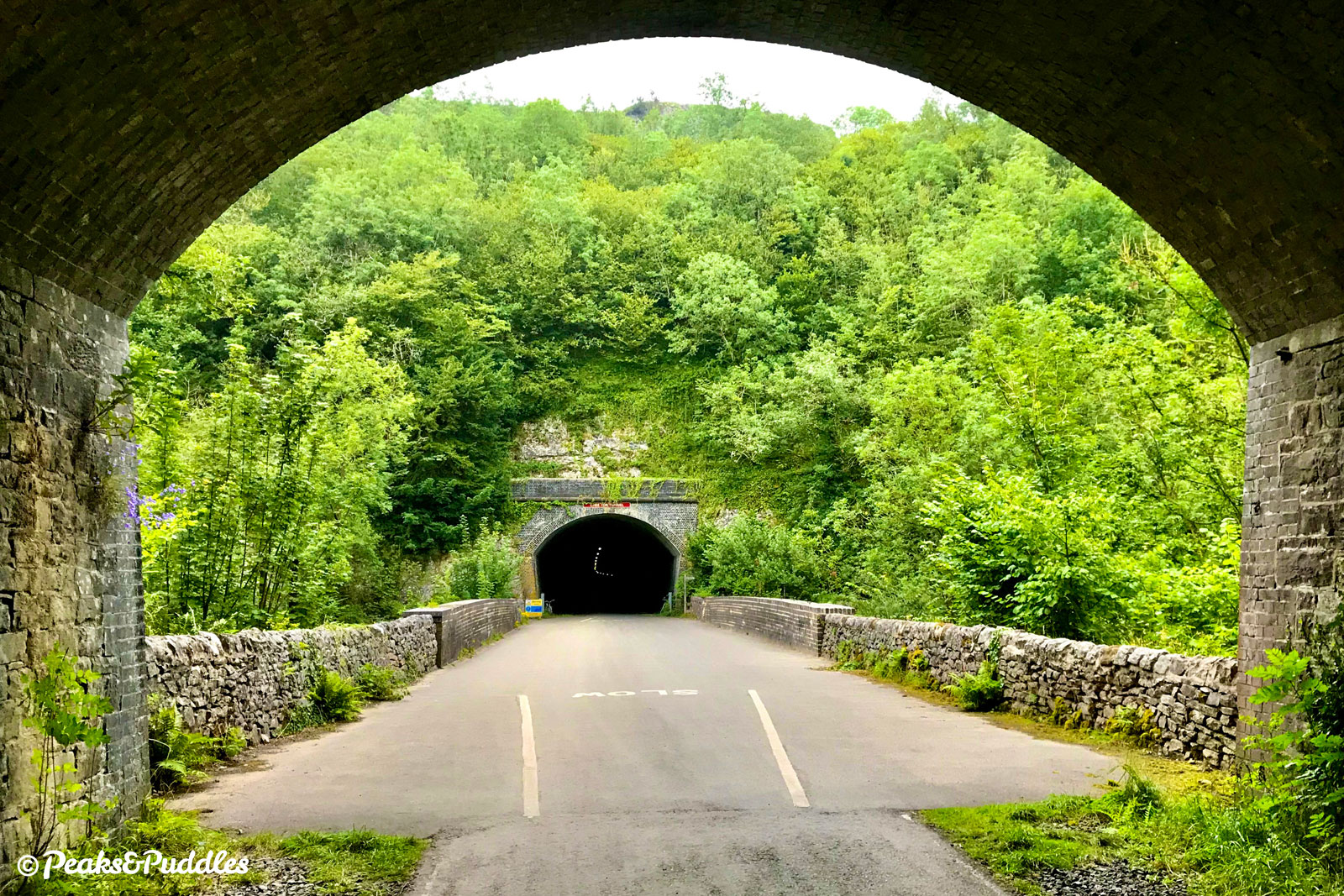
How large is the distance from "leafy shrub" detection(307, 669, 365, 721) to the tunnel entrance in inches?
925

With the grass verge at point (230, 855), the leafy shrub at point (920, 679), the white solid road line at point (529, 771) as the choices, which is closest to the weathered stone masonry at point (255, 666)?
the grass verge at point (230, 855)

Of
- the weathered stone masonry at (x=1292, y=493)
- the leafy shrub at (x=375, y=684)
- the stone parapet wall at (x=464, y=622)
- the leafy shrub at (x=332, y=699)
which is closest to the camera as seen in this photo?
the weathered stone masonry at (x=1292, y=493)

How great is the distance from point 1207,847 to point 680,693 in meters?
7.22

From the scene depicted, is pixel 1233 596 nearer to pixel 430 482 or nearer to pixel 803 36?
pixel 803 36

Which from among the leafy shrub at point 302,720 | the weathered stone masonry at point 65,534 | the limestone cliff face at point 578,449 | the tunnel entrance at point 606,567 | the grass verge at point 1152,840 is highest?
the limestone cliff face at point 578,449

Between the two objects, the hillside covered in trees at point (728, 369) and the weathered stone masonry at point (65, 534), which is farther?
the hillside covered in trees at point (728, 369)

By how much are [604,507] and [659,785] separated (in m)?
26.6

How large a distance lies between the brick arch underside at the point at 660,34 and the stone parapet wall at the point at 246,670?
2.96m

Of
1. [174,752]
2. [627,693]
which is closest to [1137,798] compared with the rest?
[174,752]

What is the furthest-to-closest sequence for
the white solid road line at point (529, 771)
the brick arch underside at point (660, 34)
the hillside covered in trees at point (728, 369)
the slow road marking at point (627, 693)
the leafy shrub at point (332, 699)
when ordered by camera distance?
the slow road marking at point (627, 693) → the hillside covered in trees at point (728, 369) → the leafy shrub at point (332, 699) → the white solid road line at point (529, 771) → the brick arch underside at point (660, 34)

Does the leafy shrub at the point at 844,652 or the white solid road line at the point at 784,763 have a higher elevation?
the white solid road line at the point at 784,763

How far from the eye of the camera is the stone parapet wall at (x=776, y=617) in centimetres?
1755

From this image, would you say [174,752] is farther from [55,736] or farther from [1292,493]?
[1292,493]

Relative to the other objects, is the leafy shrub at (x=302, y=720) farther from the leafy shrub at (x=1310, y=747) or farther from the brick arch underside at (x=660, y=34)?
the leafy shrub at (x=1310, y=747)
